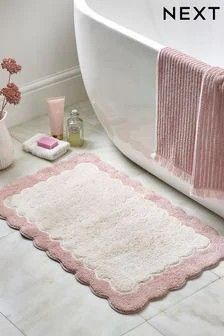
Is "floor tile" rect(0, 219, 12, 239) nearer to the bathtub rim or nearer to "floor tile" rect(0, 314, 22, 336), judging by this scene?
"floor tile" rect(0, 314, 22, 336)

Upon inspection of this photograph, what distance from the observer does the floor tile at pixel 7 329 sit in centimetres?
206

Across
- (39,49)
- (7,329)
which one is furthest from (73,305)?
(39,49)

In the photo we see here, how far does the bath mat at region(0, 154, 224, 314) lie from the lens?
2.24 meters

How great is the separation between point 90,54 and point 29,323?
1.09 metres

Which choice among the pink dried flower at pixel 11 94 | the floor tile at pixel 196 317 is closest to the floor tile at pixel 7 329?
the floor tile at pixel 196 317

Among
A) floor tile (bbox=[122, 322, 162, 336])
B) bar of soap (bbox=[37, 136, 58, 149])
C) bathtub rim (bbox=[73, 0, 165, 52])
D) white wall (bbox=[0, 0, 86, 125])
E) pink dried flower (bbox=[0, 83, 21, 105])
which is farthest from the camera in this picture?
white wall (bbox=[0, 0, 86, 125])

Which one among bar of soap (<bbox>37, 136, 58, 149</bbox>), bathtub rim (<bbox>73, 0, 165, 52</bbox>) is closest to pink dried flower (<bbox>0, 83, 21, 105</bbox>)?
bar of soap (<bbox>37, 136, 58, 149</bbox>)

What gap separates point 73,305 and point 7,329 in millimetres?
211

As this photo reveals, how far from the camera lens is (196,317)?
2102 millimetres

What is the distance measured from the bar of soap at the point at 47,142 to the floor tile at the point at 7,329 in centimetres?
99

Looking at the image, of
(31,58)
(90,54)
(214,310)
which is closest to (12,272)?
(214,310)

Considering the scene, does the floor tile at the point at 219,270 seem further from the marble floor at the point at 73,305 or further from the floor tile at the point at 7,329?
the floor tile at the point at 7,329

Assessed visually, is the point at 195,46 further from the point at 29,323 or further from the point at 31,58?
the point at 29,323

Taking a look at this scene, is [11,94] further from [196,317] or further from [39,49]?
[196,317]
